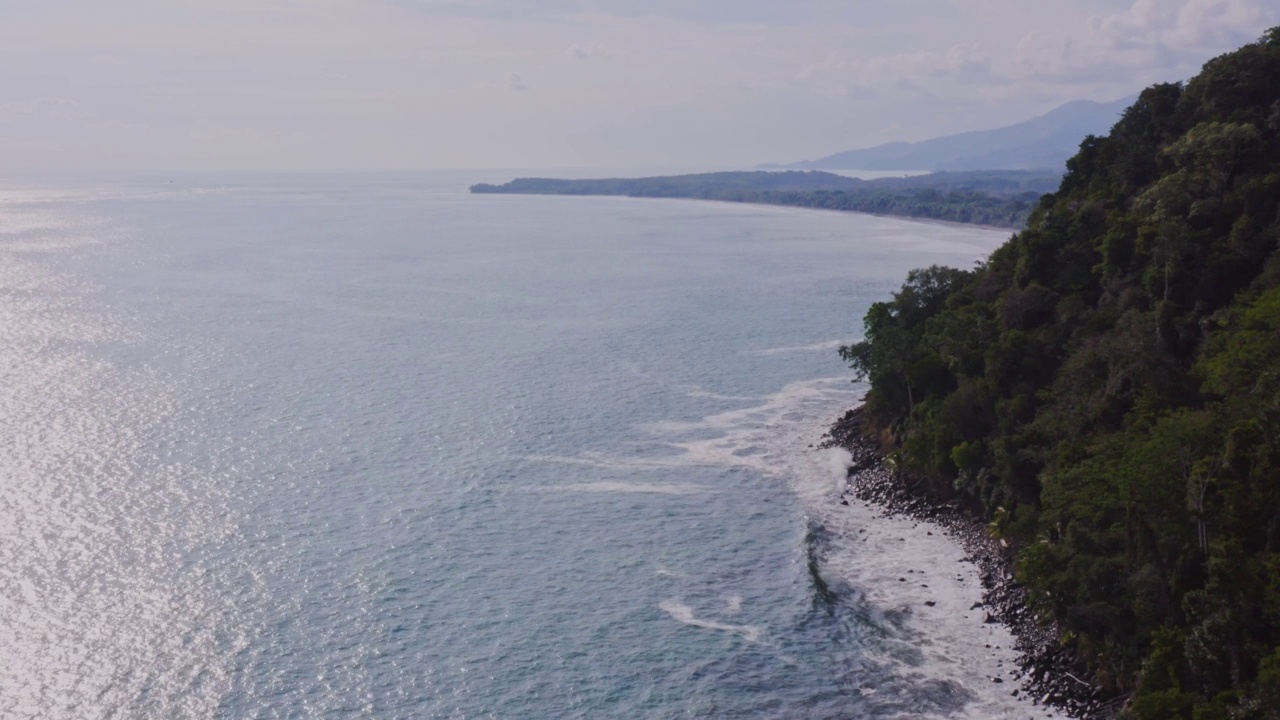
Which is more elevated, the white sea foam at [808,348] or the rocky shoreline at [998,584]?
the white sea foam at [808,348]

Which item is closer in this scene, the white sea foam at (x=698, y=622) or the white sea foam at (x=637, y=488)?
the white sea foam at (x=698, y=622)

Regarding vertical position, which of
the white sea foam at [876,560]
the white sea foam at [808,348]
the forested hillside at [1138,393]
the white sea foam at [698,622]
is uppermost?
the forested hillside at [1138,393]

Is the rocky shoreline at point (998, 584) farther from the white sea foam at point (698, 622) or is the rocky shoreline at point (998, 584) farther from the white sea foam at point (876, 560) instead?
the white sea foam at point (698, 622)

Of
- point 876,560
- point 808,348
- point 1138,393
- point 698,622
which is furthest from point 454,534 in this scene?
point 808,348

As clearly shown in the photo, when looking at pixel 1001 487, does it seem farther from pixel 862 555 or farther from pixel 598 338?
pixel 598 338

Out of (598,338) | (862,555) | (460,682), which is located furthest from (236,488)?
(598,338)

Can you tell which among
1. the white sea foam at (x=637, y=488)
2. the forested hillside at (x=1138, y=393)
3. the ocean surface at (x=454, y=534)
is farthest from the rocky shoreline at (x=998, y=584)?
the white sea foam at (x=637, y=488)

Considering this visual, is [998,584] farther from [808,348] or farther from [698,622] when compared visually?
[808,348]

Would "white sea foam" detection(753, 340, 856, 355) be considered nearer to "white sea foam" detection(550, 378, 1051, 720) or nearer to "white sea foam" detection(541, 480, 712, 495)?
"white sea foam" detection(550, 378, 1051, 720)
